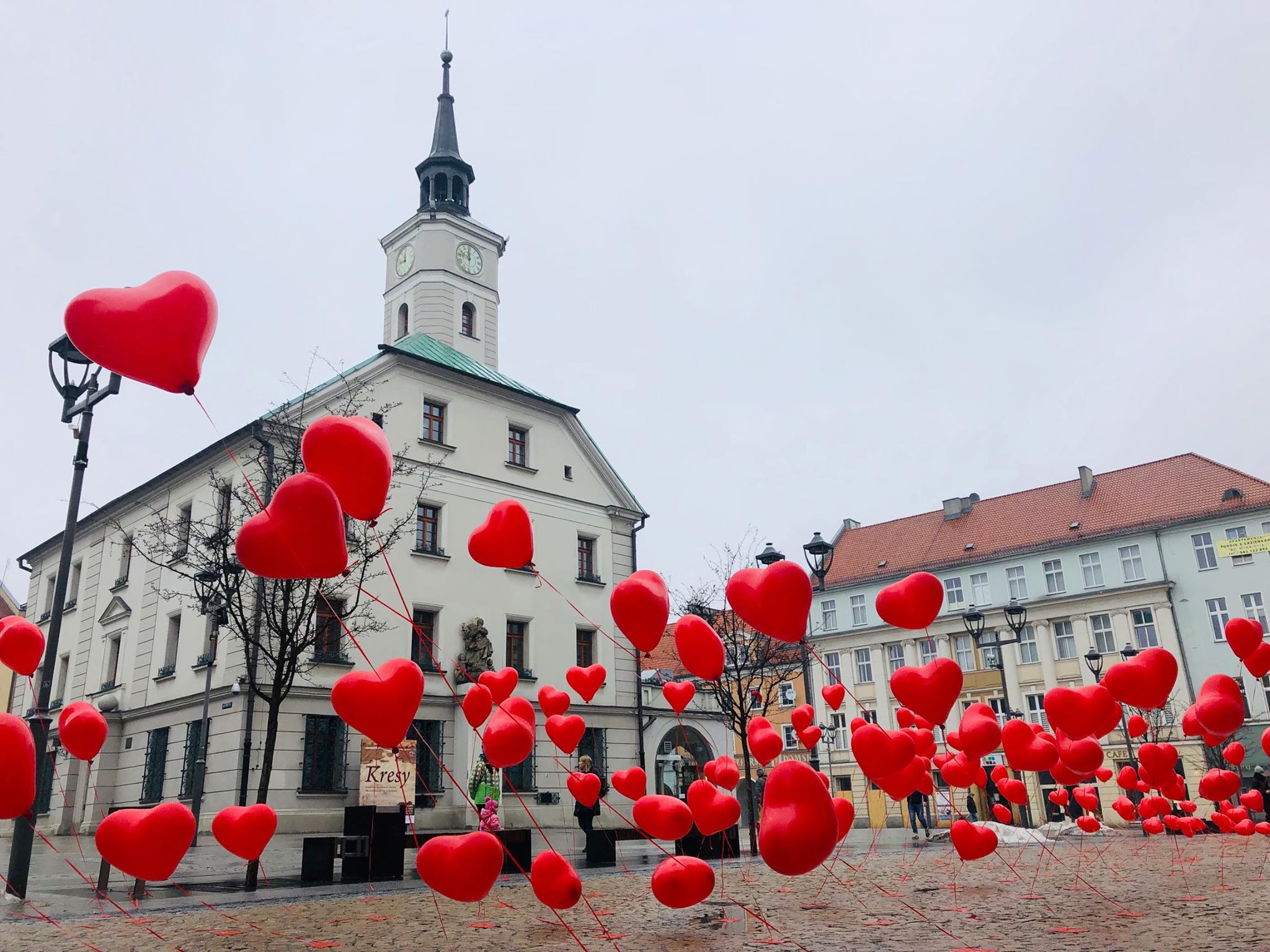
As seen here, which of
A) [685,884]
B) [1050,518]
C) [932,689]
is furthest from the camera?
[1050,518]

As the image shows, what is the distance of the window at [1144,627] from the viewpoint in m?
41.4

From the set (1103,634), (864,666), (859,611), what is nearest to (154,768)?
(864,666)

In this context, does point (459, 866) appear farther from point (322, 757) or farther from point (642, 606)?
point (322, 757)

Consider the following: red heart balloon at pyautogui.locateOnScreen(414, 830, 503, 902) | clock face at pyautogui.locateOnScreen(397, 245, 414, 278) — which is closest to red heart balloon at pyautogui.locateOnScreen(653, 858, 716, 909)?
red heart balloon at pyautogui.locateOnScreen(414, 830, 503, 902)

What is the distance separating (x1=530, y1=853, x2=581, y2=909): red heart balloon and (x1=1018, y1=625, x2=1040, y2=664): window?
42164 millimetres

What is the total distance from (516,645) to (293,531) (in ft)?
70.6

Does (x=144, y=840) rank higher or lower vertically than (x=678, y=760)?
lower

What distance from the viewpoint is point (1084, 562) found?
4419 centimetres

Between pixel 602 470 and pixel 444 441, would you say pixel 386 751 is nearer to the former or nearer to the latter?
pixel 444 441

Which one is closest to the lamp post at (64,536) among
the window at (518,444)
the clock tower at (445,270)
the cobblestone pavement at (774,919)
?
the cobblestone pavement at (774,919)

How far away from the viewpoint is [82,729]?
25.2ft

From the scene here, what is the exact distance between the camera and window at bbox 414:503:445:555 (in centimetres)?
2469

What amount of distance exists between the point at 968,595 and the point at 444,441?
31652mm

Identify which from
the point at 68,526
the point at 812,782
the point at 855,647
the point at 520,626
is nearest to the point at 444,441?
the point at 520,626
